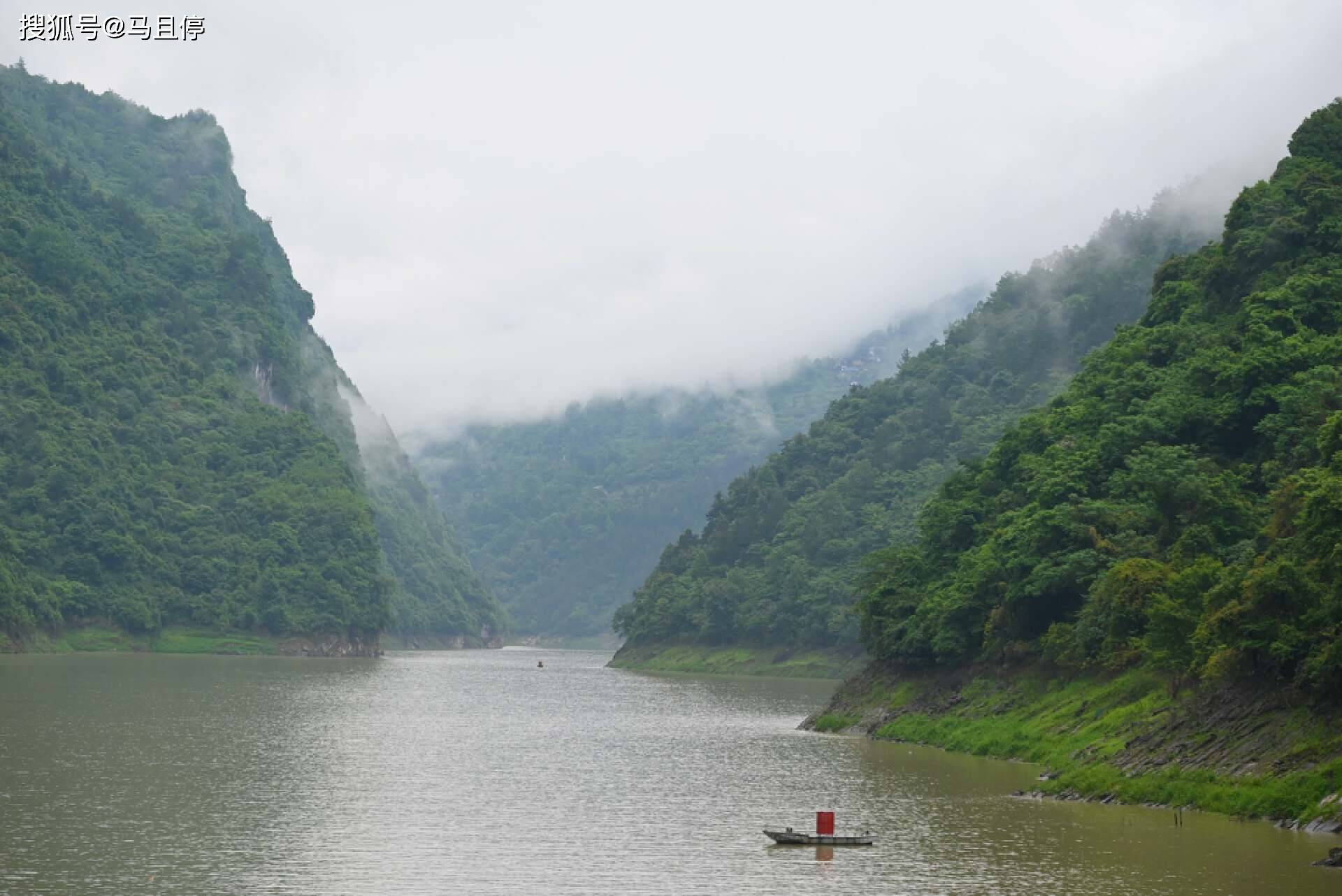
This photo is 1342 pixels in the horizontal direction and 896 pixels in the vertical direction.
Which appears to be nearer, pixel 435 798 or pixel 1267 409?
pixel 435 798

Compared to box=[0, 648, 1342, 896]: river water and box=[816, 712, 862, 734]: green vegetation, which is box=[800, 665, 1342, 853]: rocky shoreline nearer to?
box=[0, 648, 1342, 896]: river water

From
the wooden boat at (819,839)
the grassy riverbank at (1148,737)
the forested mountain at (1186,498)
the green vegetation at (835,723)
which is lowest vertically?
the wooden boat at (819,839)

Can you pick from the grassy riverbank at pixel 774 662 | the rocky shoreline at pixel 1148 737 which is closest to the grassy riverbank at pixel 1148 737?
the rocky shoreline at pixel 1148 737

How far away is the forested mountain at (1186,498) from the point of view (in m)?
58.3

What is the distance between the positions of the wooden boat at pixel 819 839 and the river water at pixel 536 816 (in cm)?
56

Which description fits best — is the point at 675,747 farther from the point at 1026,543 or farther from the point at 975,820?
the point at 975,820

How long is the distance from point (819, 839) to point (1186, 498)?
120 ft

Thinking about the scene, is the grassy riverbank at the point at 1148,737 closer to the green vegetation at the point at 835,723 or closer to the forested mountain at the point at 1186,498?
the forested mountain at the point at 1186,498

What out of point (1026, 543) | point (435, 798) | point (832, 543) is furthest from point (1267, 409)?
point (832, 543)

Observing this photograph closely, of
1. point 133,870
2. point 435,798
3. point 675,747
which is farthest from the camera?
point 675,747

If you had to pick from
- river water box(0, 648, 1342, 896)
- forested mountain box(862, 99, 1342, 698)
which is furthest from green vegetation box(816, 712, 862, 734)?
forested mountain box(862, 99, 1342, 698)

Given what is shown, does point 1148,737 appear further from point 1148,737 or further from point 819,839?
point 819,839

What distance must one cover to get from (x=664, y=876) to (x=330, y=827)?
13.5 meters

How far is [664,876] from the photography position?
148 feet
